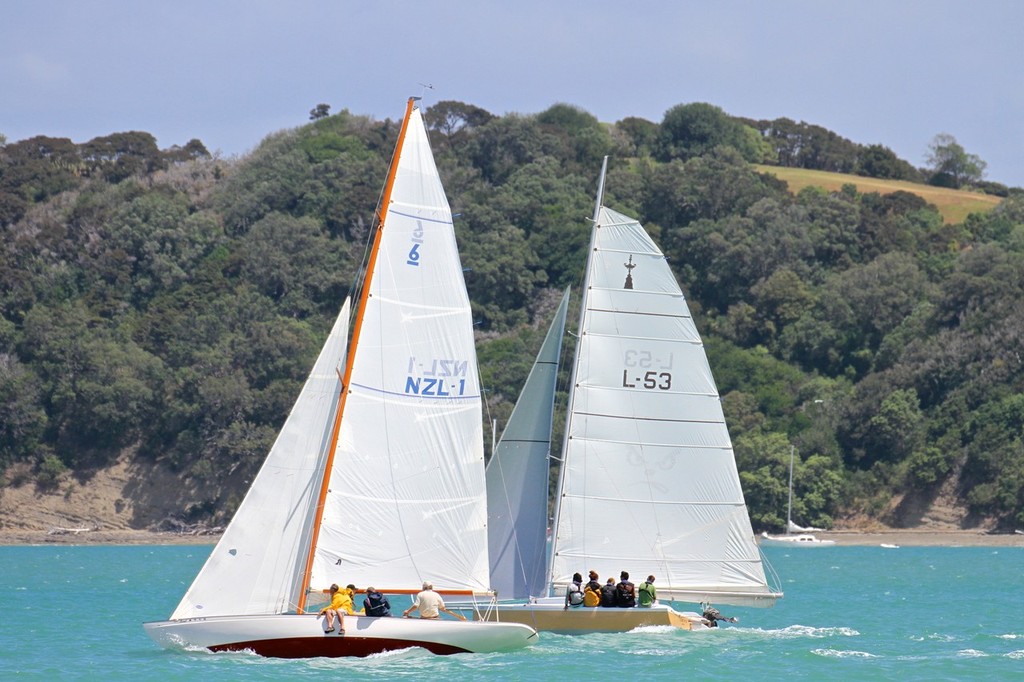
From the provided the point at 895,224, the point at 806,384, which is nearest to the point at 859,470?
the point at 806,384

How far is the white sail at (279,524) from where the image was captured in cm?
2511

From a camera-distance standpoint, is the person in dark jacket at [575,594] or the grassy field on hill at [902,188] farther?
the grassy field on hill at [902,188]

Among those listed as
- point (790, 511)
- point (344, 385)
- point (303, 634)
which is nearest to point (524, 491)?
point (344, 385)

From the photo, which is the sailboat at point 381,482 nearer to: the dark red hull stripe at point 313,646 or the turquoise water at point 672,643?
the dark red hull stripe at point 313,646

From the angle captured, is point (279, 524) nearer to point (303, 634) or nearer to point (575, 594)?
point (303, 634)

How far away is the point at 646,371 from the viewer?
30.6 meters

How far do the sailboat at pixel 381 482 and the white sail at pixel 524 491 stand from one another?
126 inches

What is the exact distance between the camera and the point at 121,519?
91.8 meters

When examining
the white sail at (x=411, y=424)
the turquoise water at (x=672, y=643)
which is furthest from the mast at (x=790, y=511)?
the white sail at (x=411, y=424)

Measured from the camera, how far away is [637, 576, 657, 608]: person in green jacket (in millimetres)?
29234

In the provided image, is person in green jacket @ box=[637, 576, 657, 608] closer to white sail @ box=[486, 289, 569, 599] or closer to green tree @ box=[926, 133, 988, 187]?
white sail @ box=[486, 289, 569, 599]

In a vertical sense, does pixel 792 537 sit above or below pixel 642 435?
below

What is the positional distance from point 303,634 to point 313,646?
280 mm

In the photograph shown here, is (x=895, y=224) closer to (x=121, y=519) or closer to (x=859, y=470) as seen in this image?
(x=859, y=470)
